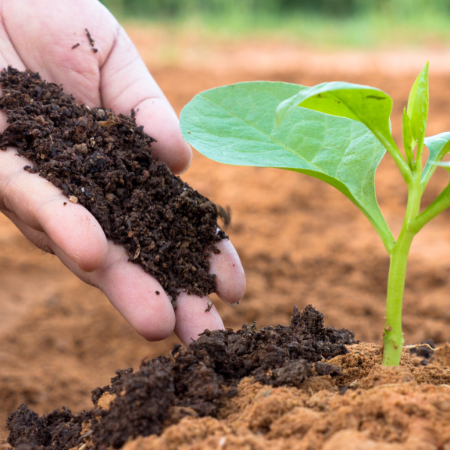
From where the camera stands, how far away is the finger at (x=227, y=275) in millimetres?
1224

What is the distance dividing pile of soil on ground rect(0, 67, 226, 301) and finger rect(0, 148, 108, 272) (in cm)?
3

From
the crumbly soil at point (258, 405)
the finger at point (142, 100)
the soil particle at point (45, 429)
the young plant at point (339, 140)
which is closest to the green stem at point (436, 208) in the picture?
the young plant at point (339, 140)

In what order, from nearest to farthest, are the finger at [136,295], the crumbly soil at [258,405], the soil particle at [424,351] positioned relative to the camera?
the crumbly soil at [258,405]
the finger at [136,295]
the soil particle at [424,351]

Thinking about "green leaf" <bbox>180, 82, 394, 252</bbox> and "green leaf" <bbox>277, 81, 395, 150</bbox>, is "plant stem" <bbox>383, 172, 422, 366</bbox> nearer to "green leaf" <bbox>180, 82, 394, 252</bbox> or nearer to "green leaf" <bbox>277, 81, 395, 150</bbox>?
"green leaf" <bbox>180, 82, 394, 252</bbox>

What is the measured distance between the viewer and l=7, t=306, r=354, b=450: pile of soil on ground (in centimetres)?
71

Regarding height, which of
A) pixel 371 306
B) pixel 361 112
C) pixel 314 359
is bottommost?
pixel 314 359

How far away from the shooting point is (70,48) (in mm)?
1558

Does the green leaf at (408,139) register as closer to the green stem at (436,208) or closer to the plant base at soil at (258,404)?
the green stem at (436,208)

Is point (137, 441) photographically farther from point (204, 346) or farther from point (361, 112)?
point (361, 112)

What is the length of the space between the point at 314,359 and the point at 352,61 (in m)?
5.83

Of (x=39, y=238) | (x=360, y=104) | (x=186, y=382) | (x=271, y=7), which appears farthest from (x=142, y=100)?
(x=271, y=7)

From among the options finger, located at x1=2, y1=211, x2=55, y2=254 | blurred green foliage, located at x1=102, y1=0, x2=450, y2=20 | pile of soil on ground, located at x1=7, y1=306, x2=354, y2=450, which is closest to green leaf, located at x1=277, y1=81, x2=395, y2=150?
pile of soil on ground, located at x1=7, y1=306, x2=354, y2=450

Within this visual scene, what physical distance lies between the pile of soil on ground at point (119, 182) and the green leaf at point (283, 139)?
24 centimetres

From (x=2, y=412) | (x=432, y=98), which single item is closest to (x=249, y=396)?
(x=2, y=412)
